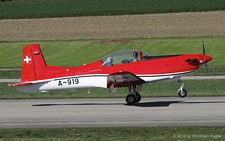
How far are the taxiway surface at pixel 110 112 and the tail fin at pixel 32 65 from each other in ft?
3.55

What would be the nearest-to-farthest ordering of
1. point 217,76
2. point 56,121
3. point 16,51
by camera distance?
point 56,121
point 217,76
point 16,51

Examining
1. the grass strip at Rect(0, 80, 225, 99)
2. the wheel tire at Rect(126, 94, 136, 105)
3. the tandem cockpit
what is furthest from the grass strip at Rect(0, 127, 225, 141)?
the grass strip at Rect(0, 80, 225, 99)

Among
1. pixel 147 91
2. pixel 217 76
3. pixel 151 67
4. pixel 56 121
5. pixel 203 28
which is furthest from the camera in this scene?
pixel 203 28

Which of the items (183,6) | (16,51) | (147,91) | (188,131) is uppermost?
(183,6)

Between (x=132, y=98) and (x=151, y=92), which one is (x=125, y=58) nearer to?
(x=132, y=98)

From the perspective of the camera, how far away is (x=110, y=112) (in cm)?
1684

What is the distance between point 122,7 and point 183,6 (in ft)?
22.7

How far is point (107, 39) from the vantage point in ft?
155

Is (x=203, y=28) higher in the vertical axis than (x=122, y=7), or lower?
lower

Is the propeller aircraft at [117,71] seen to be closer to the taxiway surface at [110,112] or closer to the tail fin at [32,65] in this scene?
the tail fin at [32,65]

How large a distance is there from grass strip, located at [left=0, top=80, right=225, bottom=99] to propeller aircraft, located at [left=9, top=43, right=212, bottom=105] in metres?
3.12

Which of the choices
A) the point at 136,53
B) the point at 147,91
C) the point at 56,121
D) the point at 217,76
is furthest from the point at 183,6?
the point at 56,121

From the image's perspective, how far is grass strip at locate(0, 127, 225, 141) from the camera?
12.3 m

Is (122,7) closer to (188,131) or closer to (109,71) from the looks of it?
(109,71)
